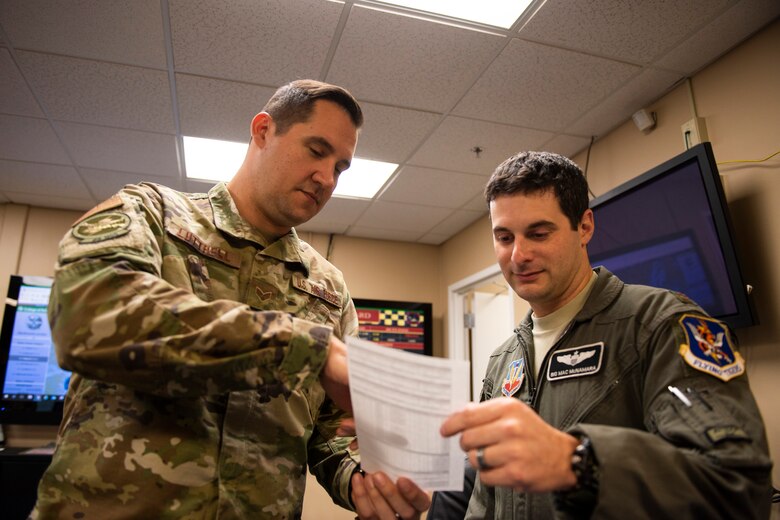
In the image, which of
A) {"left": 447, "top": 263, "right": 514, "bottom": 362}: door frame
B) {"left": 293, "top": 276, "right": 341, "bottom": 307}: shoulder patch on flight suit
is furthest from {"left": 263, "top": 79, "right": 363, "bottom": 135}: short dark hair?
{"left": 447, "top": 263, "right": 514, "bottom": 362}: door frame

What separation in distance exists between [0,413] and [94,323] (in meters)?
3.93

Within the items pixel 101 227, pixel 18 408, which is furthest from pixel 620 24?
pixel 18 408

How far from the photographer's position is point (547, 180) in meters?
1.33

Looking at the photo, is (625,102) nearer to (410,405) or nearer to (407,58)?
(407,58)

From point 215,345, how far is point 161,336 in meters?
0.07

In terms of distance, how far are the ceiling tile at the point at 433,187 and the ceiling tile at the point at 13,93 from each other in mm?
2082

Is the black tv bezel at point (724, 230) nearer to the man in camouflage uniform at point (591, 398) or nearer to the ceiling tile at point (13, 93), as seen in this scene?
the man in camouflage uniform at point (591, 398)

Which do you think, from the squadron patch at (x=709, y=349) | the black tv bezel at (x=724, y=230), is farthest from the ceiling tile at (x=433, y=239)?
the squadron patch at (x=709, y=349)

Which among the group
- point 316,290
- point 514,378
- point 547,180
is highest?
point 547,180

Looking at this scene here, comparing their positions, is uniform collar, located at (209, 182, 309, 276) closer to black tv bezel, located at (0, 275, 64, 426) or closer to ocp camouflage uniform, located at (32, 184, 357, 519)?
ocp camouflage uniform, located at (32, 184, 357, 519)

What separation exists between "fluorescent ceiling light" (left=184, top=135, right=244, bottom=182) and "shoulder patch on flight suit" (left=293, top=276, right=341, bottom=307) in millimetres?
2066

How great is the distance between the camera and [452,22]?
199cm

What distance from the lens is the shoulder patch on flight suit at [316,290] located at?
1.14 meters

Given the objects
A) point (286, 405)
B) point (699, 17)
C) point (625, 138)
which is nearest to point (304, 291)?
point (286, 405)
